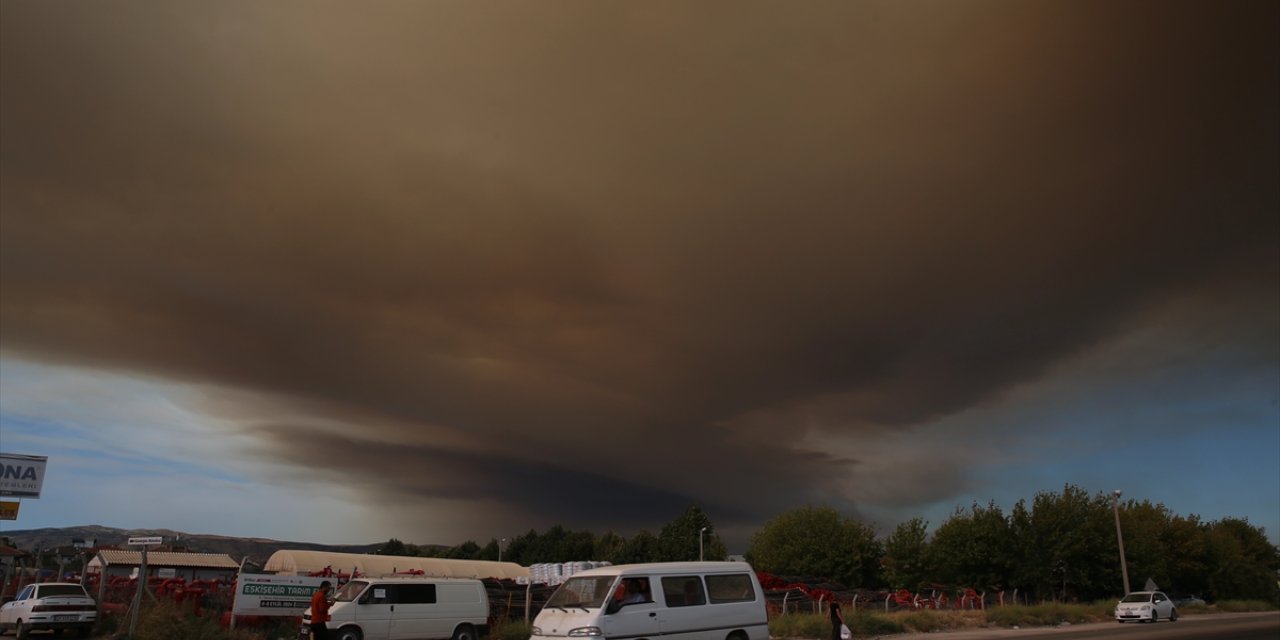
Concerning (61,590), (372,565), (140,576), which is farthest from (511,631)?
(372,565)

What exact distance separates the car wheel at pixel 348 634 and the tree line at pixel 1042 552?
4853cm

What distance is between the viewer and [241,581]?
25859mm

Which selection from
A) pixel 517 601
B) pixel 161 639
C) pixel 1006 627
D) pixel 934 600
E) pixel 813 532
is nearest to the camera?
pixel 161 639

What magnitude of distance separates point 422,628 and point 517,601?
7.43 meters

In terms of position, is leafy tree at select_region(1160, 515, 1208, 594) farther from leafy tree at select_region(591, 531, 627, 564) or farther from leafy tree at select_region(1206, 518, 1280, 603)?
leafy tree at select_region(591, 531, 627, 564)

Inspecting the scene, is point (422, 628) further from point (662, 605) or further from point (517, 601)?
point (662, 605)

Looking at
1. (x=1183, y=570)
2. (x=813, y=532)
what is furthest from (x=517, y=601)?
(x=1183, y=570)

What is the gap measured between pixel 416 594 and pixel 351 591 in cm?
201

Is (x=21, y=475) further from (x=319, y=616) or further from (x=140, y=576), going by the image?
(x=319, y=616)

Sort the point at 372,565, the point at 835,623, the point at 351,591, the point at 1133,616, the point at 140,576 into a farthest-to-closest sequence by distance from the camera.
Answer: the point at 372,565, the point at 1133,616, the point at 140,576, the point at 351,591, the point at 835,623

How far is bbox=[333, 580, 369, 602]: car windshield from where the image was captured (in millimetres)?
24297

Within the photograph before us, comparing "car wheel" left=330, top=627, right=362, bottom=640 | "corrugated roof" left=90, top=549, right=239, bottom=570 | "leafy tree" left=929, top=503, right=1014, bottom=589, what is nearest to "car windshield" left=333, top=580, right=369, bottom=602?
"car wheel" left=330, top=627, right=362, bottom=640

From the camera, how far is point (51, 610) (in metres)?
25.9

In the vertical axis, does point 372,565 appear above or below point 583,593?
below
